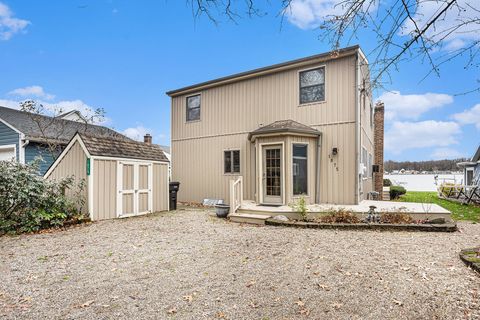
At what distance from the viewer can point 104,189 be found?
9.09 meters

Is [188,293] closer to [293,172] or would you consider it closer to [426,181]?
[293,172]

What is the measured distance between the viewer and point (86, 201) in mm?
8844

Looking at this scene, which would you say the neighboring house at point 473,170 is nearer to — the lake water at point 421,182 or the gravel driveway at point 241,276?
the lake water at point 421,182

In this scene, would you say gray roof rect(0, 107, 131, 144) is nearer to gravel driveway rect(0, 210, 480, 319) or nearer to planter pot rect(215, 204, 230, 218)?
gravel driveway rect(0, 210, 480, 319)

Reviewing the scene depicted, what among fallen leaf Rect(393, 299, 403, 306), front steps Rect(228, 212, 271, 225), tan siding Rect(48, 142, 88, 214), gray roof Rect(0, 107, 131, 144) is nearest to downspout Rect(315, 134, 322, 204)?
front steps Rect(228, 212, 271, 225)

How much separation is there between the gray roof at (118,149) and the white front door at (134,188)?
1.10 feet

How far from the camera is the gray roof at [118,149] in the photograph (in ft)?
29.7

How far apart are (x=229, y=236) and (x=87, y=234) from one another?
146 inches

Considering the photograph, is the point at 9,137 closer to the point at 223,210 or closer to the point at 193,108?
the point at 193,108

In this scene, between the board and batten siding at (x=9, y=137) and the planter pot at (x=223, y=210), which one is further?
the board and batten siding at (x=9, y=137)

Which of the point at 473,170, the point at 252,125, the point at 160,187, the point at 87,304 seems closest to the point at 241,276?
the point at 87,304

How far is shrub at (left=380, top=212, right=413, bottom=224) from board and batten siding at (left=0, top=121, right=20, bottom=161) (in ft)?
49.2

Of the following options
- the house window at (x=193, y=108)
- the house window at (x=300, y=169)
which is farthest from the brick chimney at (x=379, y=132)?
the house window at (x=193, y=108)

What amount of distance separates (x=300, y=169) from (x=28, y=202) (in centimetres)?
842
